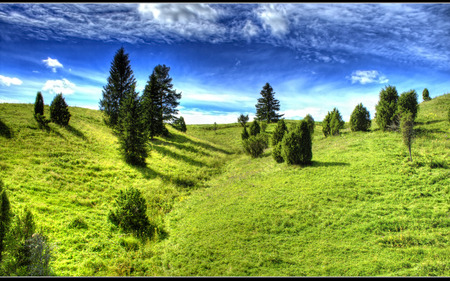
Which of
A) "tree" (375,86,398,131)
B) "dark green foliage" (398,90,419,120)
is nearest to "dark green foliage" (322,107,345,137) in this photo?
"tree" (375,86,398,131)

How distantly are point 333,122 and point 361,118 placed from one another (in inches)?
192

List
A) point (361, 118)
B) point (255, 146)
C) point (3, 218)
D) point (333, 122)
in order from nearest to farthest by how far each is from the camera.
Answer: point (3, 218) → point (361, 118) → point (255, 146) → point (333, 122)

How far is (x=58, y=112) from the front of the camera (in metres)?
25.3

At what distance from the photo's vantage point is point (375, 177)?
1412 cm

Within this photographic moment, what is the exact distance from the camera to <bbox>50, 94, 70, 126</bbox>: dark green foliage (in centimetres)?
2505

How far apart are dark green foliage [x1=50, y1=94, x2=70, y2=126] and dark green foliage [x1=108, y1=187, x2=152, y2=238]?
22.3m

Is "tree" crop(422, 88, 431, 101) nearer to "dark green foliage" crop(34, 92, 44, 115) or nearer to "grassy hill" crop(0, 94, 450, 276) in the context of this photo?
"grassy hill" crop(0, 94, 450, 276)

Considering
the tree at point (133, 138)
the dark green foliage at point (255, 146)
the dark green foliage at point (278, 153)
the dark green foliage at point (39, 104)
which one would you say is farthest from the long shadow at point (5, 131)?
the dark green foliage at point (255, 146)

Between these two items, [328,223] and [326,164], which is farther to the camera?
[326,164]

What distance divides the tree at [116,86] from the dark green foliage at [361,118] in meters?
40.5

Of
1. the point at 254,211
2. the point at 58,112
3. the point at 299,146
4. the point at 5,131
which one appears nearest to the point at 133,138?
the point at 5,131

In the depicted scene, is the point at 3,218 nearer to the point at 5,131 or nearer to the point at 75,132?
the point at 5,131

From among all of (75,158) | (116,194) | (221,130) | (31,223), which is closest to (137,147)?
(75,158)

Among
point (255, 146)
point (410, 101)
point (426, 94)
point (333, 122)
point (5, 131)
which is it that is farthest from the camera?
point (426, 94)
